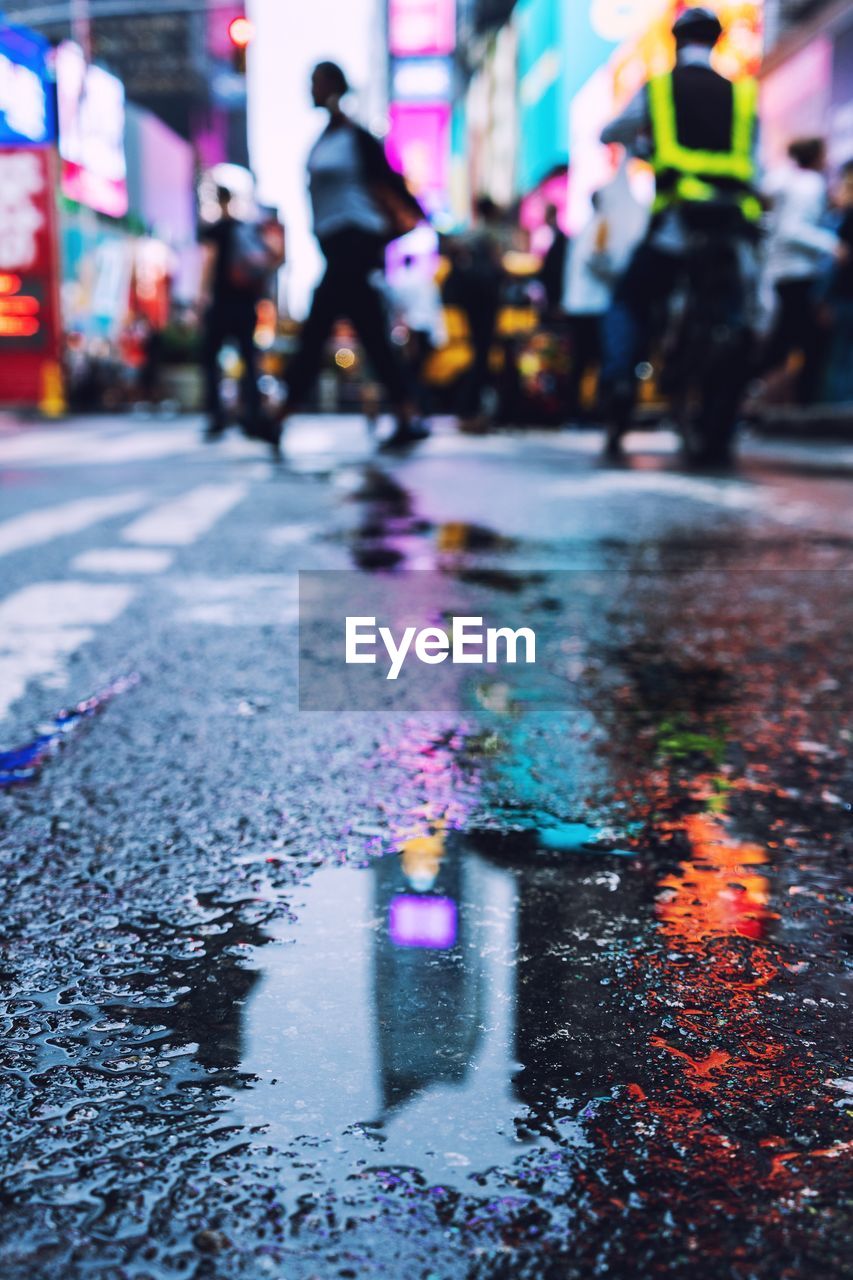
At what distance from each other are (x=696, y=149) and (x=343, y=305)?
8.23 feet

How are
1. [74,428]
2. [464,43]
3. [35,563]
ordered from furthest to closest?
[464,43] → [74,428] → [35,563]

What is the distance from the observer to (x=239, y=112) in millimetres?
103812

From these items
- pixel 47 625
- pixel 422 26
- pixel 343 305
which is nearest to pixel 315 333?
pixel 343 305

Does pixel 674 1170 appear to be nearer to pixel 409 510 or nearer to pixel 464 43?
pixel 409 510

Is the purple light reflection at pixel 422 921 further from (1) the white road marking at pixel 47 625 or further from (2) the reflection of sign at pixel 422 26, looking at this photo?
(2) the reflection of sign at pixel 422 26

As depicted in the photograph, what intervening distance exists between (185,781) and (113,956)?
0.70m

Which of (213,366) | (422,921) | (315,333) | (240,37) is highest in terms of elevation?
(240,37)

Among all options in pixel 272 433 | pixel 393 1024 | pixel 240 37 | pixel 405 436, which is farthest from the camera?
pixel 240 37

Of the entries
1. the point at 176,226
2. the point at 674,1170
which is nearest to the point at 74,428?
the point at 674,1170

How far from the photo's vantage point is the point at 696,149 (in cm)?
802

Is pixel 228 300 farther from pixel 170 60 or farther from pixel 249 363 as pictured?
pixel 170 60

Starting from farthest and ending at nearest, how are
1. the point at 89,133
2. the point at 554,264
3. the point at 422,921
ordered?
the point at 89,133, the point at 554,264, the point at 422,921

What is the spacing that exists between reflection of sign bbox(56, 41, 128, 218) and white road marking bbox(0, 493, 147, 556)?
33585mm

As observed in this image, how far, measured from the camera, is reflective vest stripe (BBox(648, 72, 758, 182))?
7934 millimetres
